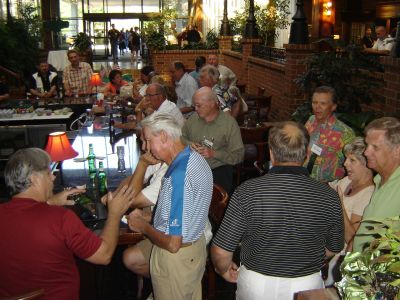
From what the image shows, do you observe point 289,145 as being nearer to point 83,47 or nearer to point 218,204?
point 218,204

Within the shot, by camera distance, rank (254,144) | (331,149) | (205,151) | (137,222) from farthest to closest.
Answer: (254,144)
(205,151)
(331,149)
(137,222)

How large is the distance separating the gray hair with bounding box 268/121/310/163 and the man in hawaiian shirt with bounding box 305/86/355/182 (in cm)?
157

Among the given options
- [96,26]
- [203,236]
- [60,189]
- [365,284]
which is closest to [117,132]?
[60,189]

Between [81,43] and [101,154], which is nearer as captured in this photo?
[101,154]

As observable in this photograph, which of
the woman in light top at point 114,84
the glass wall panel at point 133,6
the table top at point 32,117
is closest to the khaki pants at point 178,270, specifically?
the table top at point 32,117

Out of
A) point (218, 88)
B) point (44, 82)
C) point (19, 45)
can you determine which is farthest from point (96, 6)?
point (218, 88)

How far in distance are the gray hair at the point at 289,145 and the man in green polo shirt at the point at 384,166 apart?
0.53 metres

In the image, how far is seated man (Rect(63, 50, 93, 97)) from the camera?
9.31 meters

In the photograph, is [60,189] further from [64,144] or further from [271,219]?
[271,219]

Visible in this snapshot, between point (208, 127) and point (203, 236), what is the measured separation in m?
1.77

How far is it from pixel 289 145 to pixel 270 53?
871 centimetres

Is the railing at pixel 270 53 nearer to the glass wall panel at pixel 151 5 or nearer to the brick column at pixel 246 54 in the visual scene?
the brick column at pixel 246 54

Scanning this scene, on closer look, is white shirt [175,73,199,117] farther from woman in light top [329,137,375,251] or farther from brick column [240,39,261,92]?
brick column [240,39,261,92]

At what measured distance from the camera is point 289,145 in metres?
2.28
